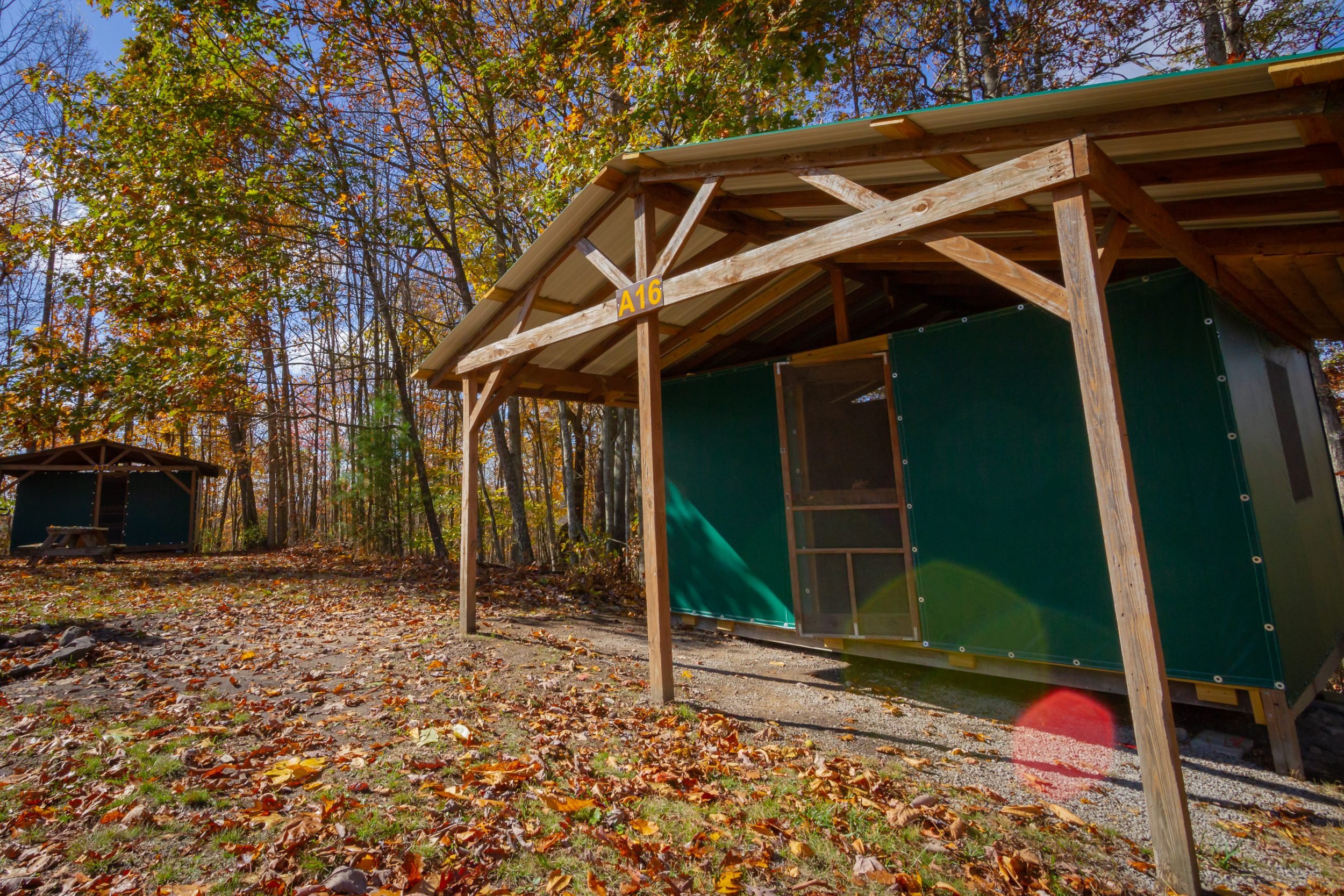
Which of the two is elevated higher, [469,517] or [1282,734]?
[469,517]

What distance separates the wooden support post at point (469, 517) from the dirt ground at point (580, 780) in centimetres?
54

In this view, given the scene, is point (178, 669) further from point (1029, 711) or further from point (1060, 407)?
point (1060, 407)

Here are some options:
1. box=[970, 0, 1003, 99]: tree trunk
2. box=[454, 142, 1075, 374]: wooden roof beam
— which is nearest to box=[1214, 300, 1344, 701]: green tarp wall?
box=[454, 142, 1075, 374]: wooden roof beam

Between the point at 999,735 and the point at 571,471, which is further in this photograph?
the point at 571,471

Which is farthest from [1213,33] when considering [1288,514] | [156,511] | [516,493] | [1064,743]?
[156,511]

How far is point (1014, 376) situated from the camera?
4984 mm

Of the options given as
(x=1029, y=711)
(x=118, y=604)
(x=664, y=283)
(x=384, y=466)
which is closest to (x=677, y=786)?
(x=1029, y=711)

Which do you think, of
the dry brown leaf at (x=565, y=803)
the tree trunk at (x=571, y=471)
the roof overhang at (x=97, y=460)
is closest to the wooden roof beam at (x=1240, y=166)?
the dry brown leaf at (x=565, y=803)

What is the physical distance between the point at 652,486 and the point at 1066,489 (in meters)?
2.99

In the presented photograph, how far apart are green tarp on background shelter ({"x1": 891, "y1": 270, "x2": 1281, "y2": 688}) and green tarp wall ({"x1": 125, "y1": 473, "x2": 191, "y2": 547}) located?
1931 centimetres

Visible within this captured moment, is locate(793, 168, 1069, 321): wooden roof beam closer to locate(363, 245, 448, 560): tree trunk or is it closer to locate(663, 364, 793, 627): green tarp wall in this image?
locate(663, 364, 793, 627): green tarp wall

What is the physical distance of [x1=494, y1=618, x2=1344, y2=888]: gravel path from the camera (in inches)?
129

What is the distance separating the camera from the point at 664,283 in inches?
188

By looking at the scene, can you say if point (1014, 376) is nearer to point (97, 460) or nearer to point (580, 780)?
point (580, 780)
